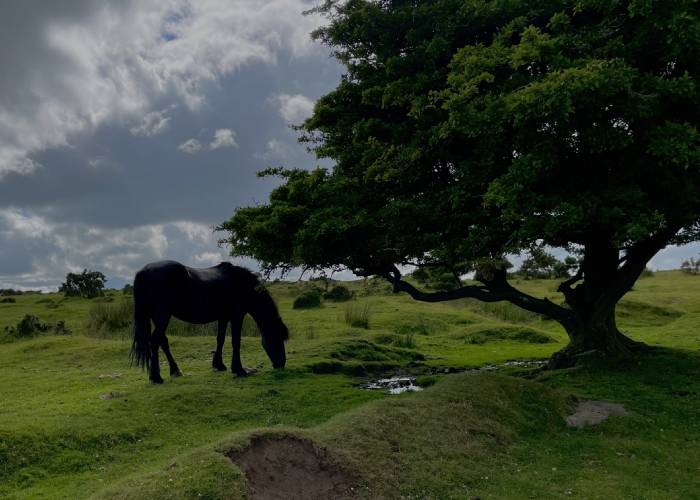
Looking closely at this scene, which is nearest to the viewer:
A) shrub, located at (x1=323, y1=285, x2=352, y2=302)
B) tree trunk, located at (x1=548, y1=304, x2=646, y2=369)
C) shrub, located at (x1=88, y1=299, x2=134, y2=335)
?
tree trunk, located at (x1=548, y1=304, x2=646, y2=369)

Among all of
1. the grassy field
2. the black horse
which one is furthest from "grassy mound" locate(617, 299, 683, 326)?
the black horse

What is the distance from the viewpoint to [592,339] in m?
16.4

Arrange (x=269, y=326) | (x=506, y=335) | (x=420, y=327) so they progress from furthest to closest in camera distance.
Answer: (x=420, y=327), (x=506, y=335), (x=269, y=326)

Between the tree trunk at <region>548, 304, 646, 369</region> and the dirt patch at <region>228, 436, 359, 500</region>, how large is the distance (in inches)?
406

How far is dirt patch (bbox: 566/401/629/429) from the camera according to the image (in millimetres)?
11320

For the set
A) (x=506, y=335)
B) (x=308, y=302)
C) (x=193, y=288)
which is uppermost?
(x=193, y=288)

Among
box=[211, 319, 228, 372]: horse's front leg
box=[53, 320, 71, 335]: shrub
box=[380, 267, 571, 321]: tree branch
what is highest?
box=[380, 267, 571, 321]: tree branch

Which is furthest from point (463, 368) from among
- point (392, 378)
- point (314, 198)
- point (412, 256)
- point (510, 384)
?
point (314, 198)

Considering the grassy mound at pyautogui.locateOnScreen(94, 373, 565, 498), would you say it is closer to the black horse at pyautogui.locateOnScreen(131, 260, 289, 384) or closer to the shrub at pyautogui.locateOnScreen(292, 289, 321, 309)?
the black horse at pyautogui.locateOnScreen(131, 260, 289, 384)

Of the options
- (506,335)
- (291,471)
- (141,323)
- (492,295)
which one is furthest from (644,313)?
(291,471)

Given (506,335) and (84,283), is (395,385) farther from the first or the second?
(84,283)

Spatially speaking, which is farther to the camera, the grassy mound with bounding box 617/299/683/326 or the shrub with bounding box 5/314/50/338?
the grassy mound with bounding box 617/299/683/326

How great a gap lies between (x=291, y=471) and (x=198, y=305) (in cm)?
933

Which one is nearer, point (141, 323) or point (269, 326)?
point (141, 323)
